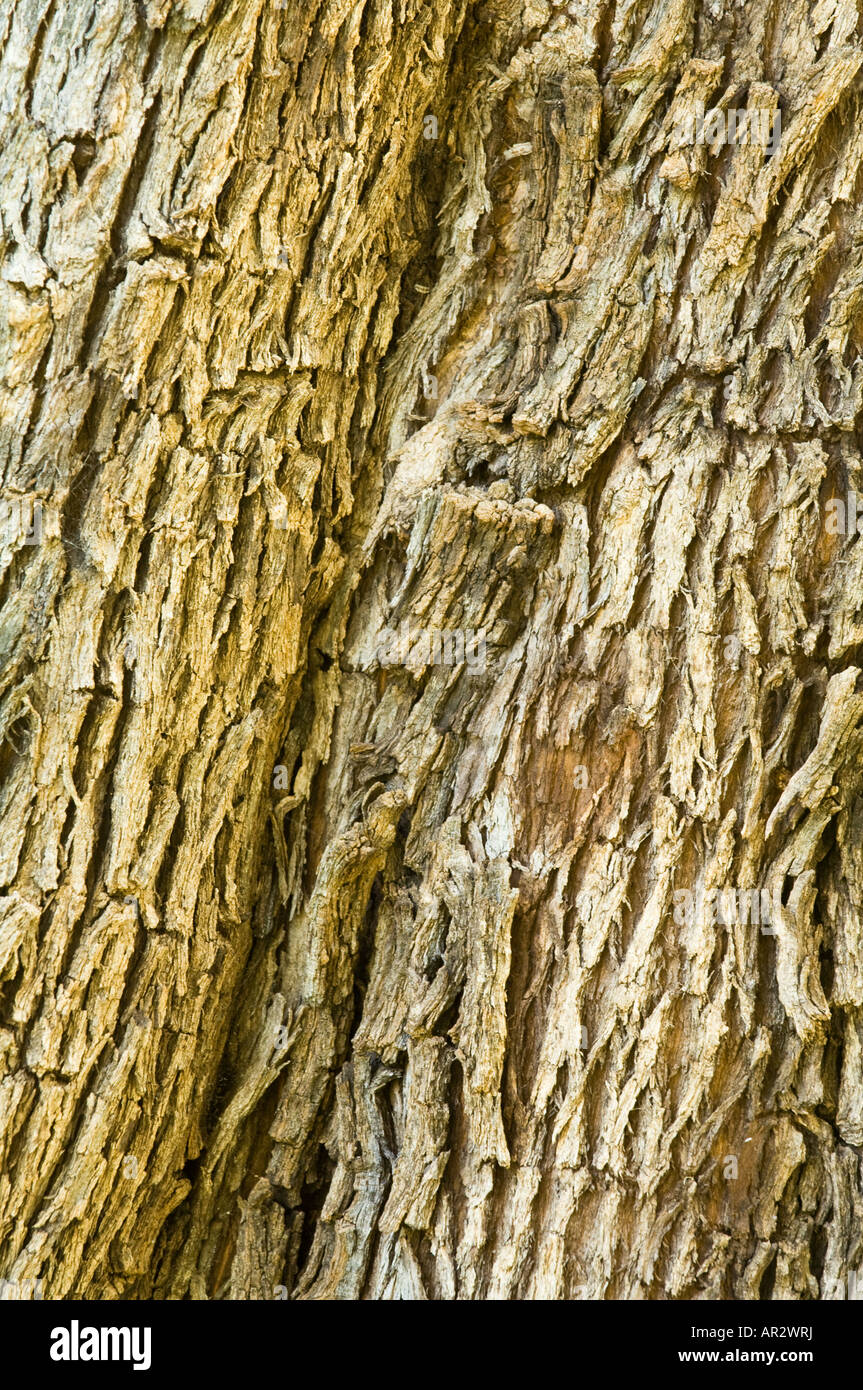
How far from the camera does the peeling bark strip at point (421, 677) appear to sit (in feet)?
7.27

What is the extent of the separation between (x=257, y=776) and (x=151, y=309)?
0.98m

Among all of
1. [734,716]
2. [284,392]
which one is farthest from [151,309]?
[734,716]

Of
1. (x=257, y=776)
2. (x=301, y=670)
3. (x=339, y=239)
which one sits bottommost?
(x=257, y=776)

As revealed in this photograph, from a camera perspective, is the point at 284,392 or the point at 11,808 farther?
the point at 284,392

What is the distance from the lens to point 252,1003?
2.47 meters

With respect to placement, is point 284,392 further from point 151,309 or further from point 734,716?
point 734,716

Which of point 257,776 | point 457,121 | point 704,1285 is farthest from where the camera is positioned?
point 457,121

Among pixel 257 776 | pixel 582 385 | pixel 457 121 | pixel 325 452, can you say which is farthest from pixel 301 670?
pixel 457 121

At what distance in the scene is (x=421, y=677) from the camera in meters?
2.46

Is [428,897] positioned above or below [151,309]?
below

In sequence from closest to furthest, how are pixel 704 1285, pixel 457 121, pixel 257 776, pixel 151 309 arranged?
pixel 704 1285 < pixel 151 309 < pixel 257 776 < pixel 457 121

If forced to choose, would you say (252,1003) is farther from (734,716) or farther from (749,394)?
(749,394)

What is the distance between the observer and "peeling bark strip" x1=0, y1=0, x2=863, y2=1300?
2.21m

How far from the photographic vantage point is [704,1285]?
214 cm
